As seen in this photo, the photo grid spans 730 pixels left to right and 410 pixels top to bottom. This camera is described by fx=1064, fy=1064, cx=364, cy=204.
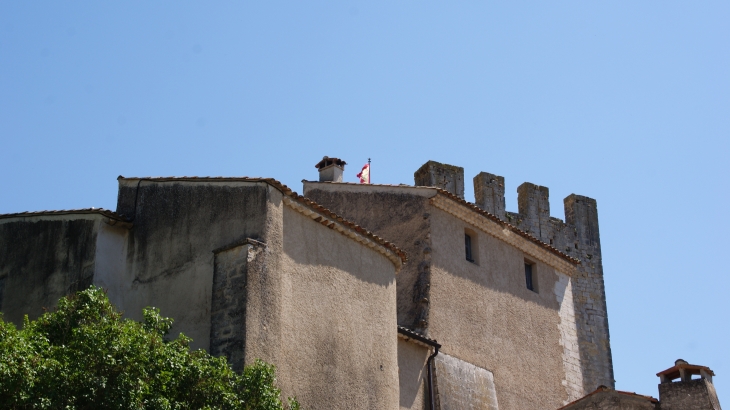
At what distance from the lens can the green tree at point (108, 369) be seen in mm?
11820

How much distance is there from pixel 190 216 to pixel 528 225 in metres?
15.3

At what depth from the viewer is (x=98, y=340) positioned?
12539 millimetres

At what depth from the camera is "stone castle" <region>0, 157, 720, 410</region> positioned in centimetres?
1596

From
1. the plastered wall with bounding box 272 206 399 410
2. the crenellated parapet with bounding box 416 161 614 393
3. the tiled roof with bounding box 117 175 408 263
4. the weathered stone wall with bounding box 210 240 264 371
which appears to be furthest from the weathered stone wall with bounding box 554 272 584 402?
the weathered stone wall with bounding box 210 240 264 371

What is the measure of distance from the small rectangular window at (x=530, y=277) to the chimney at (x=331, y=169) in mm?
4880

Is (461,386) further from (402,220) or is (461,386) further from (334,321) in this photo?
(334,321)

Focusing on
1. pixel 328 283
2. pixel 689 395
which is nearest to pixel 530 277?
pixel 689 395

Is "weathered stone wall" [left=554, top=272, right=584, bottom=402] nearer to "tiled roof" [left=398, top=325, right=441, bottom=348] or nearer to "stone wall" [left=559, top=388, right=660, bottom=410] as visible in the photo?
"stone wall" [left=559, top=388, right=660, bottom=410]

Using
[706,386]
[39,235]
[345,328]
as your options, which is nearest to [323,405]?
[345,328]

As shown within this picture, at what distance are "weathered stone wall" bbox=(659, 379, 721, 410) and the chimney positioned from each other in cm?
860

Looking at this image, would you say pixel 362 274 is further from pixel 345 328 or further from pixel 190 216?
pixel 190 216

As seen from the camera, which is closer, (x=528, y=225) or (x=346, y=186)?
(x=346, y=186)

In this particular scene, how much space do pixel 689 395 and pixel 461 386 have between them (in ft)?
14.4

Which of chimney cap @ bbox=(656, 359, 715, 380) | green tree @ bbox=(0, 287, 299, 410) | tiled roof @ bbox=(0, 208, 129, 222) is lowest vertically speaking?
green tree @ bbox=(0, 287, 299, 410)
